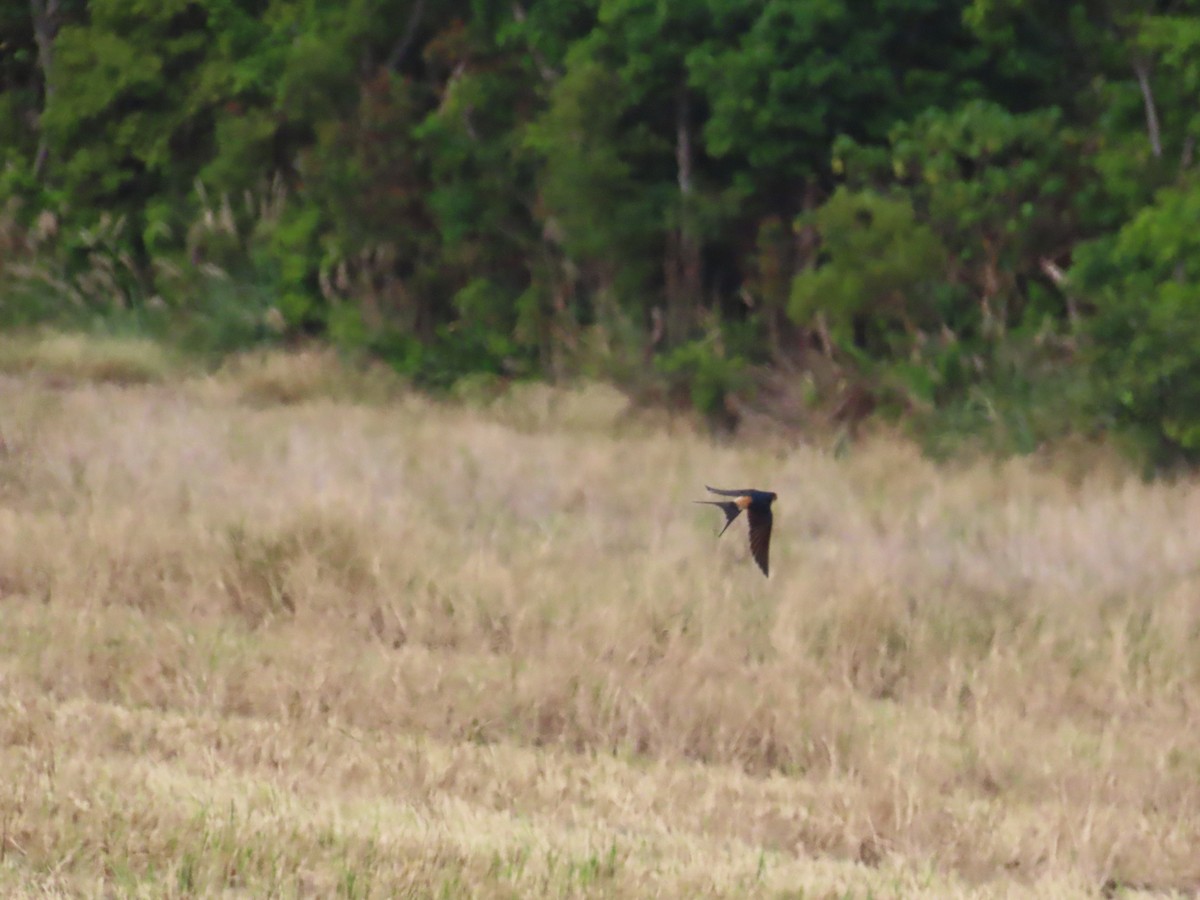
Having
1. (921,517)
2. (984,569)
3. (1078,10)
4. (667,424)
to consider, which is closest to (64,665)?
(984,569)

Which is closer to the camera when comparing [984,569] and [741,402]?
[984,569]

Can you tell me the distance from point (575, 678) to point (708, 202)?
31.5ft

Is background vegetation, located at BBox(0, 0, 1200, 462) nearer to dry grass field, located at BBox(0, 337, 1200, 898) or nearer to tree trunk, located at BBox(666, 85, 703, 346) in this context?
tree trunk, located at BBox(666, 85, 703, 346)

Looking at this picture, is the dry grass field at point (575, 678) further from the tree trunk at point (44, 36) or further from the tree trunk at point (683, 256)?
the tree trunk at point (44, 36)

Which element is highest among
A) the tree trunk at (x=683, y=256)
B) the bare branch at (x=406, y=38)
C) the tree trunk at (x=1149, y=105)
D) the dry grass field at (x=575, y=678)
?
the bare branch at (x=406, y=38)

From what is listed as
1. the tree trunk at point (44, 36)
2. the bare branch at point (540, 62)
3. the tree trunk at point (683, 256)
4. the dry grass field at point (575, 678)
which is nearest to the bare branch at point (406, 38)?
the bare branch at point (540, 62)

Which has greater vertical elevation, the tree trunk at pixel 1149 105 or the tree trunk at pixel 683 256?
the tree trunk at pixel 1149 105

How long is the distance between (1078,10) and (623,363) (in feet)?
16.5

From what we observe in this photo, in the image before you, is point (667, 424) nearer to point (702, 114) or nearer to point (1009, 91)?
point (702, 114)

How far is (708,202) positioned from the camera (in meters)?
15.9

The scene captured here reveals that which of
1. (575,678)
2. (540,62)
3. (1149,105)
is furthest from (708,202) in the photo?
(575,678)

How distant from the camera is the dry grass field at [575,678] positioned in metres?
4.82

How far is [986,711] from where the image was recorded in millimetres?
6977

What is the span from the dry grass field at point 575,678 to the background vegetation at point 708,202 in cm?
176
